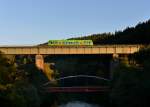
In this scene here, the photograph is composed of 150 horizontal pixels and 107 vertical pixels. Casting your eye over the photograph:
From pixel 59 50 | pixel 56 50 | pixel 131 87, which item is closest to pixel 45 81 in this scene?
pixel 56 50

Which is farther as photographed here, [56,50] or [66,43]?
[66,43]

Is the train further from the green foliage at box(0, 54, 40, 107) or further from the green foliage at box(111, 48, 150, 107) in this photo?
the green foliage at box(0, 54, 40, 107)

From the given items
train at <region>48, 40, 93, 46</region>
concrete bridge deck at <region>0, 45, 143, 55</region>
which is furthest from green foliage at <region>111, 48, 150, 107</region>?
train at <region>48, 40, 93, 46</region>

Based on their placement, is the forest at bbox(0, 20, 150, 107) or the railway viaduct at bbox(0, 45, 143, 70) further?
the railway viaduct at bbox(0, 45, 143, 70)

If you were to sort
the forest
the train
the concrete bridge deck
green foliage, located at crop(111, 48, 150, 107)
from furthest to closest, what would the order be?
the train, the concrete bridge deck, green foliage, located at crop(111, 48, 150, 107), the forest

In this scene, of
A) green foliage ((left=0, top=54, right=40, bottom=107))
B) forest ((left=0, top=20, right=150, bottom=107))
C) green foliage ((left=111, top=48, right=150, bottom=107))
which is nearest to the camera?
green foliage ((left=0, top=54, right=40, bottom=107))

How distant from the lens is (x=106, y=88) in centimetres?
10706

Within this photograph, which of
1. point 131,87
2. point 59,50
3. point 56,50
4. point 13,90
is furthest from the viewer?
point 59,50

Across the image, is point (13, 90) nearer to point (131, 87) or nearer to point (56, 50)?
point (131, 87)

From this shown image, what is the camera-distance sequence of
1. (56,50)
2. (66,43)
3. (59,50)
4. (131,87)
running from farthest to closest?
(66,43), (59,50), (56,50), (131,87)

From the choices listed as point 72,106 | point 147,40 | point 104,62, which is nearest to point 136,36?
point 147,40

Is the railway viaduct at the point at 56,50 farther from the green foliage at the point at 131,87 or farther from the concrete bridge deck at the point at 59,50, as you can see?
the green foliage at the point at 131,87

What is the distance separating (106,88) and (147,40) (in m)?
44.0

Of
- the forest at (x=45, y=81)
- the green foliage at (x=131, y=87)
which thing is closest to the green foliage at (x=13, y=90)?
the forest at (x=45, y=81)
